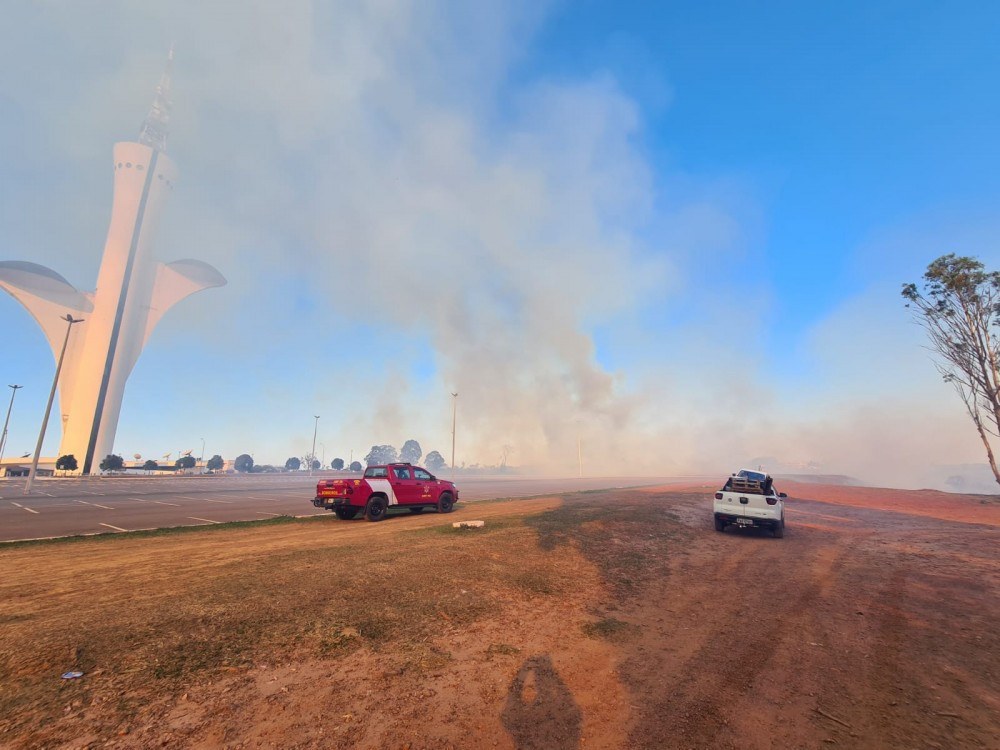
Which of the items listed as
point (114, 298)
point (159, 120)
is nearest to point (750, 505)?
point (114, 298)

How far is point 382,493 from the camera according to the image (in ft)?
49.1

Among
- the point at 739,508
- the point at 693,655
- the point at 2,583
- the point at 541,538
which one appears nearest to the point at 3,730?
the point at 2,583

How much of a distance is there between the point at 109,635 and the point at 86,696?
136cm

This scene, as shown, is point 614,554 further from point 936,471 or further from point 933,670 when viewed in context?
point 936,471

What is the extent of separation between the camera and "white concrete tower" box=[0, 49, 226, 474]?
9188cm

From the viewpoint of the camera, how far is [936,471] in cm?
8350

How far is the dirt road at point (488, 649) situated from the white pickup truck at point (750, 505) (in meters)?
2.74

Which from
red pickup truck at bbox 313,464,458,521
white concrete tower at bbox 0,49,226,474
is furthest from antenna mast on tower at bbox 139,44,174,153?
red pickup truck at bbox 313,464,458,521

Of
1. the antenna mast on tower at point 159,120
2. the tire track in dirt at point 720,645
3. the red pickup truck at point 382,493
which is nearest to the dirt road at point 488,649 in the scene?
the tire track in dirt at point 720,645

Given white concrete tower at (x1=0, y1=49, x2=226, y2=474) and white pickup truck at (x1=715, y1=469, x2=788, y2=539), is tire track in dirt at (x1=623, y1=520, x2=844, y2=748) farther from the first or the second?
white concrete tower at (x1=0, y1=49, x2=226, y2=474)

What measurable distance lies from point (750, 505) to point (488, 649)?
10.6 meters

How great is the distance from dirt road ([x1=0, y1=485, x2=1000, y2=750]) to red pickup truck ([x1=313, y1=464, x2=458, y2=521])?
5.01 metres

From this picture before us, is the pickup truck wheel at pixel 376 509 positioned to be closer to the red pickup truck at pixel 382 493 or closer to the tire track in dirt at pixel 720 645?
the red pickup truck at pixel 382 493

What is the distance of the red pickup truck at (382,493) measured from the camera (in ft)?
46.1
